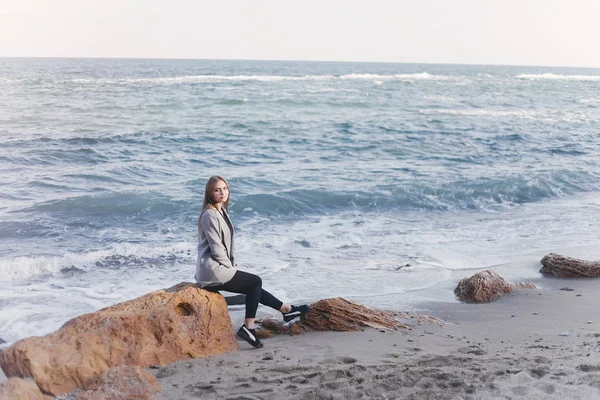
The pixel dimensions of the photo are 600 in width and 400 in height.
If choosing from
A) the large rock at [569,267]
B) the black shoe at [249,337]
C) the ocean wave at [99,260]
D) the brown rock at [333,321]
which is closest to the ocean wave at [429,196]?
the ocean wave at [99,260]

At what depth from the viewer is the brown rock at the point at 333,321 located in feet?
17.7

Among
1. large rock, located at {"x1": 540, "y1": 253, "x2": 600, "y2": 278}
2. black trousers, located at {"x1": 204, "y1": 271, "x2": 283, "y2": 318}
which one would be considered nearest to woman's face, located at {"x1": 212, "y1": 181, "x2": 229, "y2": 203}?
black trousers, located at {"x1": 204, "y1": 271, "x2": 283, "y2": 318}

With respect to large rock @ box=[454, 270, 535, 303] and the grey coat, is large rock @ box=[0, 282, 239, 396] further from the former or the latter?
large rock @ box=[454, 270, 535, 303]

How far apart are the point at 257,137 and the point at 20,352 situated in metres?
16.3

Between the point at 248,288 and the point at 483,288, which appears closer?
A: the point at 248,288

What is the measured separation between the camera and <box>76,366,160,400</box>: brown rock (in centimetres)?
374

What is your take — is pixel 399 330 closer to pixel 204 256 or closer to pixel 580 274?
pixel 204 256

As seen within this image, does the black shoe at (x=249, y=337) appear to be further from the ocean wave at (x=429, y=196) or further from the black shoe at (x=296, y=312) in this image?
the ocean wave at (x=429, y=196)

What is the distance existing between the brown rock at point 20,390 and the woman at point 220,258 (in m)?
1.67

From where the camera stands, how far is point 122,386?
379 cm

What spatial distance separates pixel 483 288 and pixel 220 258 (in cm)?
307

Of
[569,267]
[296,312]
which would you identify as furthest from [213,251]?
[569,267]

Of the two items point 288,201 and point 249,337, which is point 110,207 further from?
point 249,337

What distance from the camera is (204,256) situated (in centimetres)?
520
